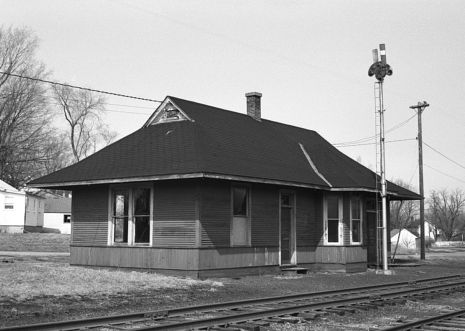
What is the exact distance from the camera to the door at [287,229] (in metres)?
22.4

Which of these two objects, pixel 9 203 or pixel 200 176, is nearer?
pixel 200 176

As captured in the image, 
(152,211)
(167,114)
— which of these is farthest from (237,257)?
(167,114)

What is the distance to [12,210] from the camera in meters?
56.0

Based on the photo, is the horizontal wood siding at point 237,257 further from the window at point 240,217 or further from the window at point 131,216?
the window at point 131,216

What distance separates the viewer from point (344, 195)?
78.4 ft

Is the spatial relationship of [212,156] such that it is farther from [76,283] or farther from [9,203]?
[9,203]

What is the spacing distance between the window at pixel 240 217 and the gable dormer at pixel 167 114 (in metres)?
3.84

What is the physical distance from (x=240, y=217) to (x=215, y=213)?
1.30m

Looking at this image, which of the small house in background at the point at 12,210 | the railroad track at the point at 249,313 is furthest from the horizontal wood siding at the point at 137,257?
the small house in background at the point at 12,210

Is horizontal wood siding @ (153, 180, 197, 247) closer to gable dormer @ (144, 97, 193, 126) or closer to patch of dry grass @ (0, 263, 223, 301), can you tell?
patch of dry grass @ (0, 263, 223, 301)

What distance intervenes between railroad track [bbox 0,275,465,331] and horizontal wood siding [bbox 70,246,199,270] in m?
5.17

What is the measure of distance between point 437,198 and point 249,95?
112 m

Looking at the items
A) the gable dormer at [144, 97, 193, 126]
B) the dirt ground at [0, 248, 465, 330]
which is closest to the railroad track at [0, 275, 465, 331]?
the dirt ground at [0, 248, 465, 330]

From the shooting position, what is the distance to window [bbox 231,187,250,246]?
20109 millimetres
